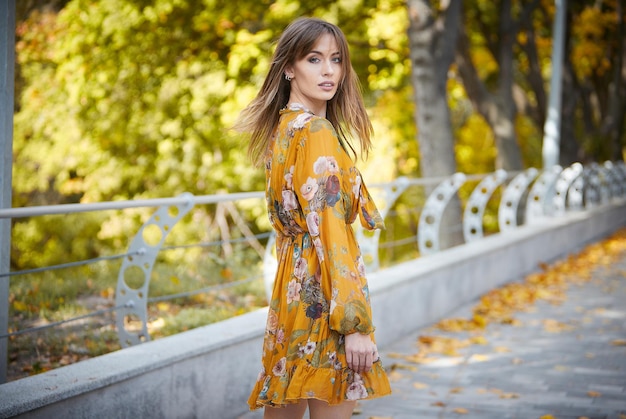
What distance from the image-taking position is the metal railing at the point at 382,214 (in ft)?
14.7

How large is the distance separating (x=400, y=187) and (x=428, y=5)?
14.0 ft

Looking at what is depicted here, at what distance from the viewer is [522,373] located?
573cm

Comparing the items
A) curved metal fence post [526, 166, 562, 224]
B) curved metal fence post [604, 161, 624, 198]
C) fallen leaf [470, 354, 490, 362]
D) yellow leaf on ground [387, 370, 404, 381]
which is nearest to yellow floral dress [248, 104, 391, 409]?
yellow leaf on ground [387, 370, 404, 381]

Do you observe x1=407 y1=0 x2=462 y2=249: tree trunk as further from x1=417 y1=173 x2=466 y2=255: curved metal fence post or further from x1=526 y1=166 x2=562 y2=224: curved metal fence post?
x1=526 y1=166 x2=562 y2=224: curved metal fence post

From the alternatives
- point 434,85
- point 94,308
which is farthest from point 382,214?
point 434,85

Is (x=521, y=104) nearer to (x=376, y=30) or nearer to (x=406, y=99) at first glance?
(x=406, y=99)

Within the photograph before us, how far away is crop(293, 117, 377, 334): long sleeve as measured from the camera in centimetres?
253

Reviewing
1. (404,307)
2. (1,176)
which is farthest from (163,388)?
(404,307)

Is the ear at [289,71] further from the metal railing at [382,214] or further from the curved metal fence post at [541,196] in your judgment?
the curved metal fence post at [541,196]

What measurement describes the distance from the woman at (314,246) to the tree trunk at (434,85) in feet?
26.1

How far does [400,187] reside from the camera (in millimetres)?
7383

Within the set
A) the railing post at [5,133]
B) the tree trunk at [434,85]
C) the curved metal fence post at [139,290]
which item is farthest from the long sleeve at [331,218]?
the tree trunk at [434,85]

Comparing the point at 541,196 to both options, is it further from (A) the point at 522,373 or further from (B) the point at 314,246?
(B) the point at 314,246

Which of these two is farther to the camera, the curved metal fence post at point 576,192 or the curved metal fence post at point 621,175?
the curved metal fence post at point 621,175
